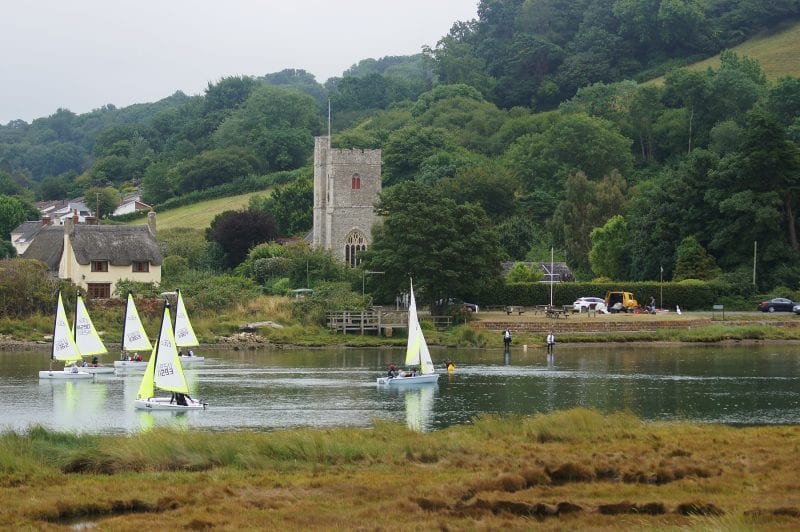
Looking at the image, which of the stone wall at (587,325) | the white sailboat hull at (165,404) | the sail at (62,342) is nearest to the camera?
the white sailboat hull at (165,404)

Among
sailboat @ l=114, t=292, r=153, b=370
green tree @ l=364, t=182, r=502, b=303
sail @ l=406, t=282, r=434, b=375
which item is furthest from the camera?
green tree @ l=364, t=182, r=502, b=303

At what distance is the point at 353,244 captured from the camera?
338 ft

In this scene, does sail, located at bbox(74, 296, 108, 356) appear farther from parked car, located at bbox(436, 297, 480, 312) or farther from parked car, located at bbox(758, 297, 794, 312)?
parked car, located at bbox(758, 297, 794, 312)

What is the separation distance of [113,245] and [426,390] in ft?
129

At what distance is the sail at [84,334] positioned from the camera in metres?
63.6

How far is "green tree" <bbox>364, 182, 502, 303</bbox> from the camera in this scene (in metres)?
76.4

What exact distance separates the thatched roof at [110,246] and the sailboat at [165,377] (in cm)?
3904

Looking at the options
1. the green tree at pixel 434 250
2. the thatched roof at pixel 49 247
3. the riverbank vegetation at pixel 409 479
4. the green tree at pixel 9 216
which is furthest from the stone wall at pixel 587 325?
the green tree at pixel 9 216

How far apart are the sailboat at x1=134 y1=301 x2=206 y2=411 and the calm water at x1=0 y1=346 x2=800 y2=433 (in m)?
0.80

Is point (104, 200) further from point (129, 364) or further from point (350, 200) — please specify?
point (129, 364)

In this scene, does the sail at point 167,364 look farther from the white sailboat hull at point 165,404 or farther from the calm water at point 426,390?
the calm water at point 426,390

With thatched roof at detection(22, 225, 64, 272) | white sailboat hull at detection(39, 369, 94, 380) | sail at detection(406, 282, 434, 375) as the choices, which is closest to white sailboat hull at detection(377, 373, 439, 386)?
sail at detection(406, 282, 434, 375)

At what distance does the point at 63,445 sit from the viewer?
30.5m

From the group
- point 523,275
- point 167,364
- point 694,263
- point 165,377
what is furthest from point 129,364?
point 694,263
